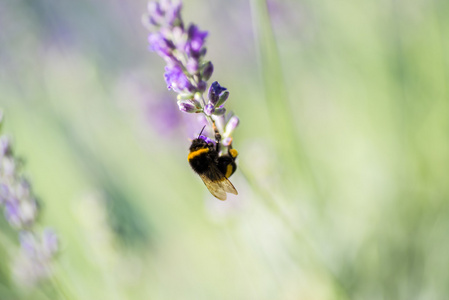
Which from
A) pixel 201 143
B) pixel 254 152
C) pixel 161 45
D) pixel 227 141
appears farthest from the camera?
pixel 254 152

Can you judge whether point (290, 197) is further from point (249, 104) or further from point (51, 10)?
point (51, 10)

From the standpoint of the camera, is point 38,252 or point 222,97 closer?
point 222,97

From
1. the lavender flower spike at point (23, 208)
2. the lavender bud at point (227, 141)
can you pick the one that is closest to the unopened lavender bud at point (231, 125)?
the lavender bud at point (227, 141)

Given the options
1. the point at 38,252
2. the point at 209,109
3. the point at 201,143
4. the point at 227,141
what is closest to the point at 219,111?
the point at 209,109

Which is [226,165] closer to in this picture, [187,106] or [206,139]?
[206,139]

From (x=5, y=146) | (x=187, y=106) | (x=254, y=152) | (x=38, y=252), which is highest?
(x=254, y=152)

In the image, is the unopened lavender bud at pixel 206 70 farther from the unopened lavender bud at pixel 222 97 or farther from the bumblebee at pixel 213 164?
the bumblebee at pixel 213 164

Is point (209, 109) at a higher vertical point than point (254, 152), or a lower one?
lower

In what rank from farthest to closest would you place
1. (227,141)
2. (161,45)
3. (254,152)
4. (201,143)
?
(254,152)
(201,143)
(227,141)
(161,45)
